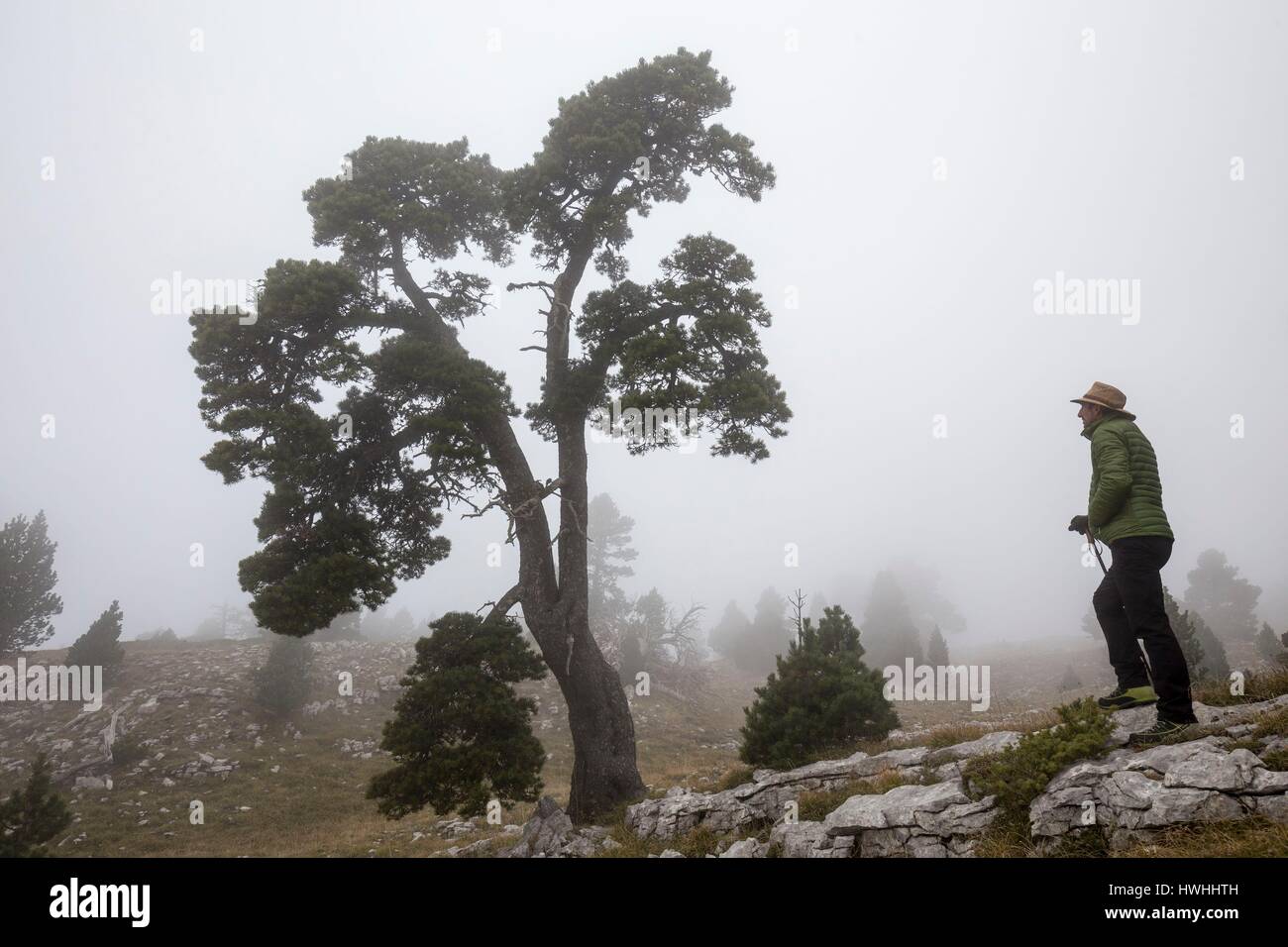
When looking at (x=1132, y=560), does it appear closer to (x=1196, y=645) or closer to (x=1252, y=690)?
(x=1252, y=690)

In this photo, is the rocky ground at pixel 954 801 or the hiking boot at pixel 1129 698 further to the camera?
the hiking boot at pixel 1129 698

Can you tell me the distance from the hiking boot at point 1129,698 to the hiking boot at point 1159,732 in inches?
26.7

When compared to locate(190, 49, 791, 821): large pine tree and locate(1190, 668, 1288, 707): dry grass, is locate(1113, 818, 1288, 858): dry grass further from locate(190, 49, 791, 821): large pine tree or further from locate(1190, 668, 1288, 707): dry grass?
locate(190, 49, 791, 821): large pine tree

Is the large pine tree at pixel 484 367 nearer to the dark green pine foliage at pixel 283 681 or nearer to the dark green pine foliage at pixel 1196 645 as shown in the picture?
the dark green pine foliage at pixel 1196 645

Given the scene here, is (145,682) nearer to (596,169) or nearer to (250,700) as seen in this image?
(250,700)

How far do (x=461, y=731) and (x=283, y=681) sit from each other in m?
20.8

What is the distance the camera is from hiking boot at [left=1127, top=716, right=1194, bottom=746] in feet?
16.8

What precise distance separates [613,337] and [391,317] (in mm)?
4922

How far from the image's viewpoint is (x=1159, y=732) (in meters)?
5.16

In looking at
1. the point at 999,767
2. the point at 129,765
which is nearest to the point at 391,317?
the point at 999,767

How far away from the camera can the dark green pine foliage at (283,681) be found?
24.8 m

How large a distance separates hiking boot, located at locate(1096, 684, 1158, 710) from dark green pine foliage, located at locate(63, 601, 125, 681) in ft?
116

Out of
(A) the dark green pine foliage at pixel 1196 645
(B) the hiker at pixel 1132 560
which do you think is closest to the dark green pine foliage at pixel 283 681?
(B) the hiker at pixel 1132 560

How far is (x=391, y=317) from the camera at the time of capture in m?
12.4
